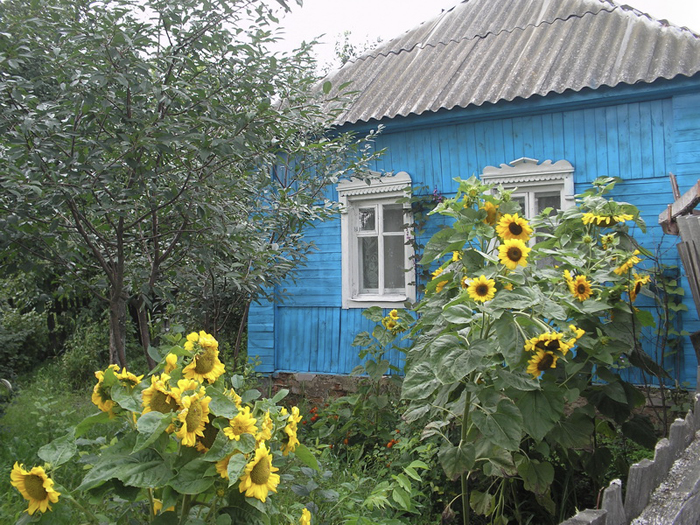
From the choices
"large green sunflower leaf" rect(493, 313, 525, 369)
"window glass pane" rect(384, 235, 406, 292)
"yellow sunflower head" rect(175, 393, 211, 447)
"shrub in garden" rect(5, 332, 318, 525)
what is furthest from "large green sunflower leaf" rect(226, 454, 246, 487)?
"window glass pane" rect(384, 235, 406, 292)

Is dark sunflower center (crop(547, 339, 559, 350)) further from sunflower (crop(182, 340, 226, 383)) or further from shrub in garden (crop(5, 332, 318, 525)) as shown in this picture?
sunflower (crop(182, 340, 226, 383))

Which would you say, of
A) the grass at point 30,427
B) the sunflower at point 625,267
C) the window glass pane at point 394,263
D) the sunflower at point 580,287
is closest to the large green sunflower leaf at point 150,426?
the grass at point 30,427

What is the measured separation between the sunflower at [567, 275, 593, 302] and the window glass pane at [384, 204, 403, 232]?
3.37 meters

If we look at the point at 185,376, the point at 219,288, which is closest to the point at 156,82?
the point at 185,376

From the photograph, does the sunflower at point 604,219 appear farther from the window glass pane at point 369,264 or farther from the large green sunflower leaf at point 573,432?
the window glass pane at point 369,264

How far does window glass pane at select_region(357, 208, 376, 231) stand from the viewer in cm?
618

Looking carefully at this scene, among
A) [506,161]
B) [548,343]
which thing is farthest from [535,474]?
[506,161]

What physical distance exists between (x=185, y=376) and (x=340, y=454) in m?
3.21

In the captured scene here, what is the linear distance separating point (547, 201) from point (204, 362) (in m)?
4.35

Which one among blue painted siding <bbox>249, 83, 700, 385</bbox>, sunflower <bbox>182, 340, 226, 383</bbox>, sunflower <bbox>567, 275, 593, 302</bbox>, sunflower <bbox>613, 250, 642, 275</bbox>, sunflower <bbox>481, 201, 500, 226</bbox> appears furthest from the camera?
blue painted siding <bbox>249, 83, 700, 385</bbox>

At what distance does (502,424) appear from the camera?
2283 mm

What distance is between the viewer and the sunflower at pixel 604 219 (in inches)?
127

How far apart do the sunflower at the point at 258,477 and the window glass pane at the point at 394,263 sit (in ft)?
14.9

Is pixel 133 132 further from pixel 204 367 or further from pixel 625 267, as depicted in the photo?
pixel 625 267
